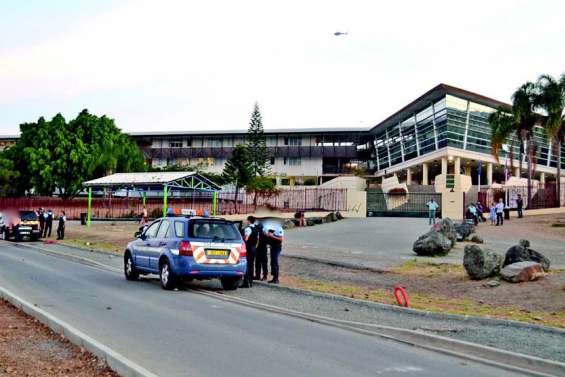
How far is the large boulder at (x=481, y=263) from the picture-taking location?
16.7m

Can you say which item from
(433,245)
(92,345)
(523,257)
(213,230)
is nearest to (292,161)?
(433,245)

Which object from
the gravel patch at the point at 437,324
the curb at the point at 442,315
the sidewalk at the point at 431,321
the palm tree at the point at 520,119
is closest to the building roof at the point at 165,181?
the palm tree at the point at 520,119

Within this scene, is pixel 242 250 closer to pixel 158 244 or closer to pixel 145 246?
pixel 158 244

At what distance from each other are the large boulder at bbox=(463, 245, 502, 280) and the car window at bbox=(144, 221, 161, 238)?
26.6 feet

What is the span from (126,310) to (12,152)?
63929 mm

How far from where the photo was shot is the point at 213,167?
3386 inches

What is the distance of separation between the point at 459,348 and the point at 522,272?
7.95 meters

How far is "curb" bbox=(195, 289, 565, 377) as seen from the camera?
7695 millimetres

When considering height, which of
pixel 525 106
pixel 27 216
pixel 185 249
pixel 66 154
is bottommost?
pixel 185 249

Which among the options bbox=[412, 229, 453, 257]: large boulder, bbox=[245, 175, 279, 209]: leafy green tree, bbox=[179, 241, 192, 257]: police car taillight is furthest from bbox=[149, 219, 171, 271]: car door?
bbox=[245, 175, 279, 209]: leafy green tree

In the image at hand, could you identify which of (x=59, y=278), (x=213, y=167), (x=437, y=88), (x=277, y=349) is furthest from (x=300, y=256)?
(x=213, y=167)

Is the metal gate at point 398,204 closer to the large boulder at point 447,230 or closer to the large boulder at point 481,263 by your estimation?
the large boulder at point 447,230

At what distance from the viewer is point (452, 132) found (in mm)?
62219

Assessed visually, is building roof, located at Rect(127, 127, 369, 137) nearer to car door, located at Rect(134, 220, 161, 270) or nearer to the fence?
the fence
